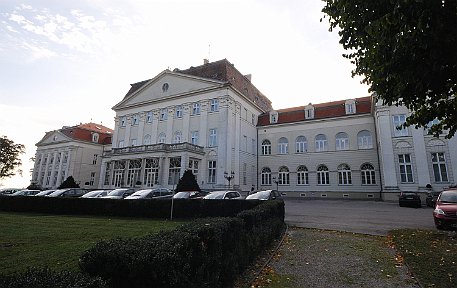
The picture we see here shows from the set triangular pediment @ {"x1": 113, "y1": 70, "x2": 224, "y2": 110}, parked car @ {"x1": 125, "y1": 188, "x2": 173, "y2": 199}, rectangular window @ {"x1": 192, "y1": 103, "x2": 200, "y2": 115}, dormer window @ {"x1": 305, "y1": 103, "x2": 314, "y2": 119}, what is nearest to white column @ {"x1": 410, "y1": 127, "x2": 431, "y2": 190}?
dormer window @ {"x1": 305, "y1": 103, "x2": 314, "y2": 119}

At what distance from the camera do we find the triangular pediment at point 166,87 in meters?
40.1

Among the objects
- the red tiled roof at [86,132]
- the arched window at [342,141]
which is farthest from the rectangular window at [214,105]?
the red tiled roof at [86,132]

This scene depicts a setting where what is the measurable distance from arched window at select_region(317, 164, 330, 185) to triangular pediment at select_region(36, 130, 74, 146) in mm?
49177

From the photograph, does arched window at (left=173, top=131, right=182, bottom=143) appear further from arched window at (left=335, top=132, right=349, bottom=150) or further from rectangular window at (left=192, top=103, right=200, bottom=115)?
arched window at (left=335, top=132, right=349, bottom=150)

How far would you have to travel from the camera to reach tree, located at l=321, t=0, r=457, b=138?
20.1ft

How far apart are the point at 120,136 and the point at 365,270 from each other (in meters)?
46.4

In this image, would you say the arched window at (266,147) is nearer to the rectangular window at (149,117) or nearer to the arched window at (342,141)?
the arched window at (342,141)

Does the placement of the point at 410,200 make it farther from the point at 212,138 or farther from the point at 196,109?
the point at 196,109

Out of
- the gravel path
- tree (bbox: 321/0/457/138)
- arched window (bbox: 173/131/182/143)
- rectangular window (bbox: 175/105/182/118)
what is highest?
rectangular window (bbox: 175/105/182/118)

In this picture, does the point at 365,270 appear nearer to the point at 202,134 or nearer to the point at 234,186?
the point at 234,186

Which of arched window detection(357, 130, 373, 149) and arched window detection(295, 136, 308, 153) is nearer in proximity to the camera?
arched window detection(357, 130, 373, 149)

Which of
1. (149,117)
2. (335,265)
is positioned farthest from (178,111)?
(335,265)

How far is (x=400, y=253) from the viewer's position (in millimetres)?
8469

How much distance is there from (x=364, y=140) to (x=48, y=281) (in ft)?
125
